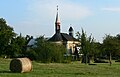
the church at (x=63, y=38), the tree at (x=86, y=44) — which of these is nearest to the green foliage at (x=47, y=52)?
the tree at (x=86, y=44)

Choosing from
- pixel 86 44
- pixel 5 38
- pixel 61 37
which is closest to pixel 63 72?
pixel 86 44

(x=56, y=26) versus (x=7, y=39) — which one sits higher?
(x=56, y=26)

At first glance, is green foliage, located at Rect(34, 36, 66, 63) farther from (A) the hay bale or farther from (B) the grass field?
(A) the hay bale

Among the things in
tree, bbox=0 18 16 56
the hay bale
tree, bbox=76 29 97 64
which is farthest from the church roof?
the hay bale

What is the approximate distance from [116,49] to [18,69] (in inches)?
1512

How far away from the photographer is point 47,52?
6719 centimetres

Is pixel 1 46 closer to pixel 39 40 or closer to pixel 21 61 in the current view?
pixel 39 40

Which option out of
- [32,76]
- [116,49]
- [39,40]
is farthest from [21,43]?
[32,76]

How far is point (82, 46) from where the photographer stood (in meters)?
70.0

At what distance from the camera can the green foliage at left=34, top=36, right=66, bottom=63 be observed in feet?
220

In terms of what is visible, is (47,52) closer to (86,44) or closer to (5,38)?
(86,44)

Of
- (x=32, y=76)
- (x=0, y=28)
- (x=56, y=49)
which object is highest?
(x=0, y=28)

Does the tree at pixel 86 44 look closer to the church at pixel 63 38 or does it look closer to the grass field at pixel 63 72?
the grass field at pixel 63 72

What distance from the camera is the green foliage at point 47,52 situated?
66.9 meters
